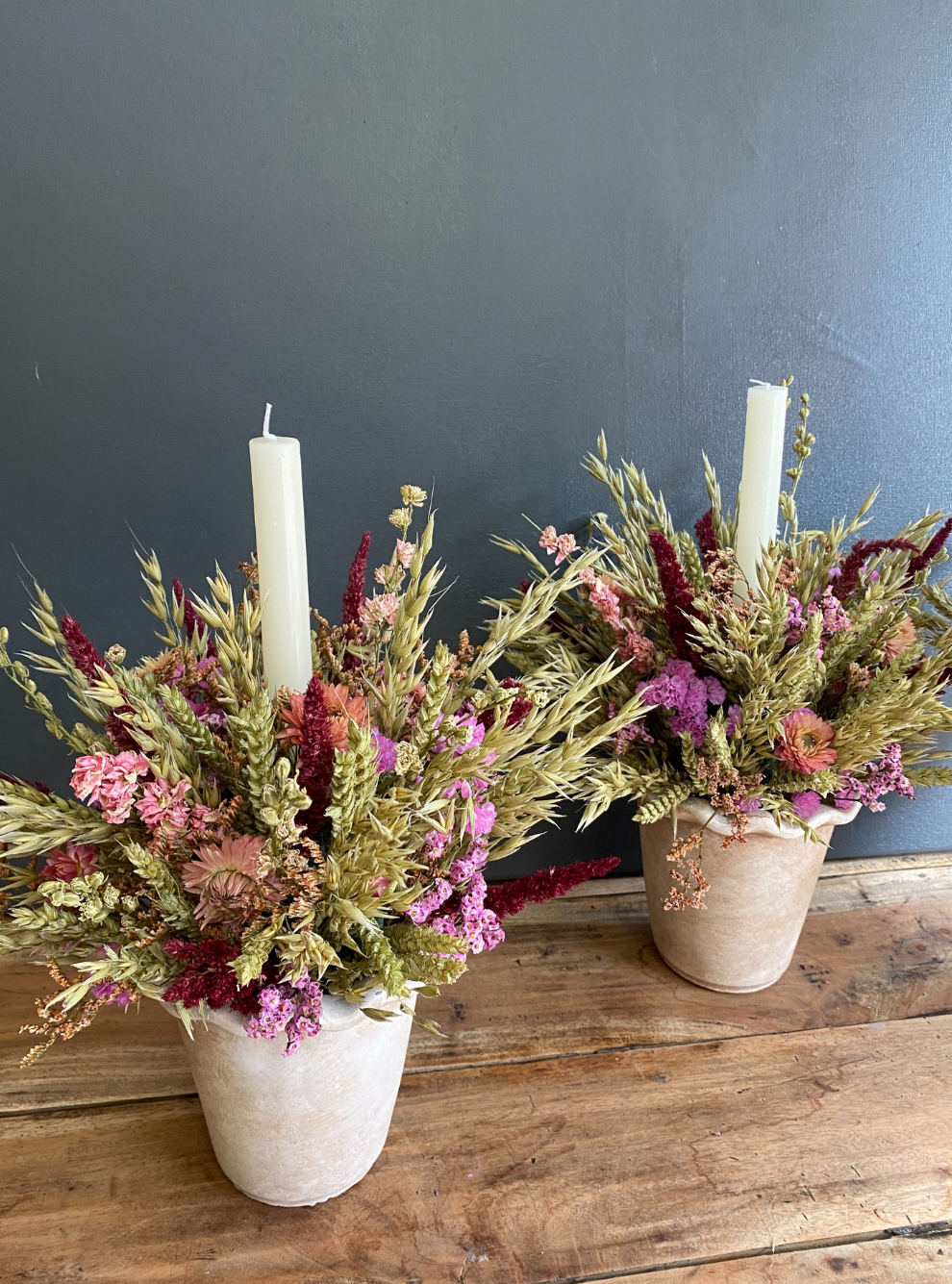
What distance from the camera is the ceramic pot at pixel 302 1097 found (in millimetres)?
559

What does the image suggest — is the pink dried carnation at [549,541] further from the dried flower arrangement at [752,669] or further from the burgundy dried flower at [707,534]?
the burgundy dried flower at [707,534]

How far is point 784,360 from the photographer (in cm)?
94

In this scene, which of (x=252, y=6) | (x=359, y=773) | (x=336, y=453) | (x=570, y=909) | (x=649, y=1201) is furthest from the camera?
(x=570, y=909)

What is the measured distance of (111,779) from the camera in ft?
1.61

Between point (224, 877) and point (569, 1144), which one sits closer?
point (224, 877)

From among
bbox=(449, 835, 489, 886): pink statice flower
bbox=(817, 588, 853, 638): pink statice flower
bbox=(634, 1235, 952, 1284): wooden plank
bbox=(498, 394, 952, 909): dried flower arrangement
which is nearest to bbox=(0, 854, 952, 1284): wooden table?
bbox=(634, 1235, 952, 1284): wooden plank

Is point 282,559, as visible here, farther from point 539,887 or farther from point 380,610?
point 539,887

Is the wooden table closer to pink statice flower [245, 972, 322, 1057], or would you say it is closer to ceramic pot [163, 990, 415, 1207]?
ceramic pot [163, 990, 415, 1207]

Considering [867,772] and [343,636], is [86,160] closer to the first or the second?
[343,636]

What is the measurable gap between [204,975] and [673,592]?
1.43 feet

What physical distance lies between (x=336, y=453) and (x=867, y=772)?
0.55 metres

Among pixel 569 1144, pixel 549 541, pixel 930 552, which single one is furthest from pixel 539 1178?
pixel 930 552

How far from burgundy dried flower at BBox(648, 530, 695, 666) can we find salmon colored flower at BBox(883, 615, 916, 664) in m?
0.17

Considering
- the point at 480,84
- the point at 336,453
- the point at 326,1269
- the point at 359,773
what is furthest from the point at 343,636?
the point at 480,84
